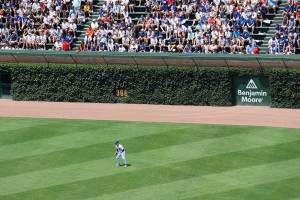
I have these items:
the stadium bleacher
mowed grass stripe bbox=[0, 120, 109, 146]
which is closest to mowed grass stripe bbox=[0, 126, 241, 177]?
mowed grass stripe bbox=[0, 120, 109, 146]

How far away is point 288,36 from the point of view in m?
52.7

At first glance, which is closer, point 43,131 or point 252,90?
point 43,131

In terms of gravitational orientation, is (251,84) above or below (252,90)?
above

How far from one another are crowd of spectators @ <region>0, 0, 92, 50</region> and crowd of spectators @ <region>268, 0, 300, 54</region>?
14.0 m

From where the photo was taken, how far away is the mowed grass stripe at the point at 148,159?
36.1m

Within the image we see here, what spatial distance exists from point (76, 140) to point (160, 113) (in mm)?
8246

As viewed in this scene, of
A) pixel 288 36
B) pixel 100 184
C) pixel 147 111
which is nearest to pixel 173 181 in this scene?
pixel 100 184

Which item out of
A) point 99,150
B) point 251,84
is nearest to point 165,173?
point 99,150

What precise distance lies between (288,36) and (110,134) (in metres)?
14.3

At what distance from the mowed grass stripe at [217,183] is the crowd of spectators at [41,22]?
24.5 meters

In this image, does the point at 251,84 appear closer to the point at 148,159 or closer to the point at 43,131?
the point at 43,131

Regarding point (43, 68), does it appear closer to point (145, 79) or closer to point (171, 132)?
point (145, 79)

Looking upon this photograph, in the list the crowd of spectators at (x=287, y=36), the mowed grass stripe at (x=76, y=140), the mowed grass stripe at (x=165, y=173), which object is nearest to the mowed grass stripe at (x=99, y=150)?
the mowed grass stripe at (x=76, y=140)

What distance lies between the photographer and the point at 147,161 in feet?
128
